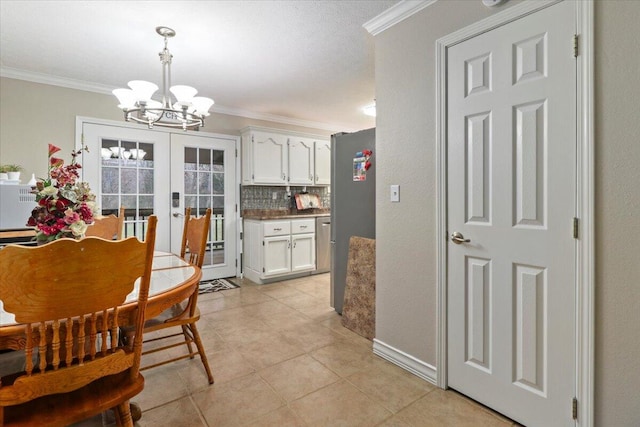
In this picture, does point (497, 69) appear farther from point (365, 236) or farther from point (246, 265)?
point (246, 265)

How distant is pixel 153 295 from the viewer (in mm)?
1417

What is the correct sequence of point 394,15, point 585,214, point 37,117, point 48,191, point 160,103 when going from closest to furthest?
point 585,214
point 48,191
point 394,15
point 160,103
point 37,117

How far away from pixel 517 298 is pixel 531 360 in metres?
0.30

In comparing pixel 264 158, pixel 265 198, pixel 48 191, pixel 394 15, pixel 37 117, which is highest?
pixel 394 15

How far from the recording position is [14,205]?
2.91 metres

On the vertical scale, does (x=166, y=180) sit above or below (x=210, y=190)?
above

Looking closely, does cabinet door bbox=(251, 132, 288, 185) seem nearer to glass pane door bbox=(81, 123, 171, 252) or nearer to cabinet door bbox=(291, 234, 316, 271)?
cabinet door bbox=(291, 234, 316, 271)

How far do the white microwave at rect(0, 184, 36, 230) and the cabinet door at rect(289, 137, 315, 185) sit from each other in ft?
9.77

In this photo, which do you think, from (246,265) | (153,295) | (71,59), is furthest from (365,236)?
(71,59)

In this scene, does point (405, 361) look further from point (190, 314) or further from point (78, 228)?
point (78, 228)

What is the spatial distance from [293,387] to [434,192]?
1.48m

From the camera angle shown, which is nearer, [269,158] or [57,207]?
[57,207]

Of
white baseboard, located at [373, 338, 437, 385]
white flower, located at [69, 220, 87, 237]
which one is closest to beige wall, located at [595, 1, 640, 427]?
white baseboard, located at [373, 338, 437, 385]

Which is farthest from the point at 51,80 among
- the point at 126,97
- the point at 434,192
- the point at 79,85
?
the point at 434,192
